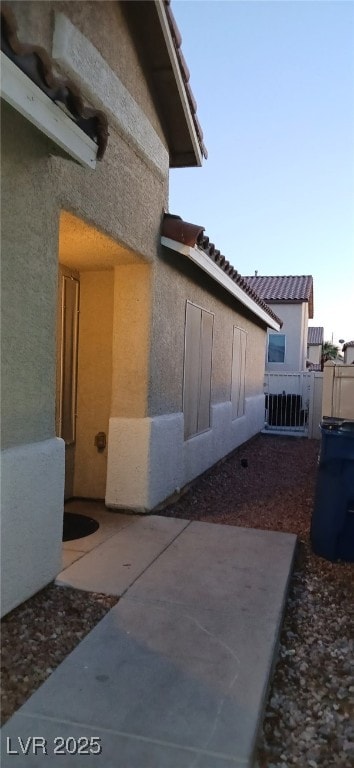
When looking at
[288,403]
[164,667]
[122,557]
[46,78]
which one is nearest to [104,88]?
[46,78]

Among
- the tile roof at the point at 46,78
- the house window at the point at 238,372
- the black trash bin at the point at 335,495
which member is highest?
the tile roof at the point at 46,78

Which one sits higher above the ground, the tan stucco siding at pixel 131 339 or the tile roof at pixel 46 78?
the tile roof at pixel 46 78

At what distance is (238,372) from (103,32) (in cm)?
791

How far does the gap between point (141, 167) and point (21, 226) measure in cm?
256

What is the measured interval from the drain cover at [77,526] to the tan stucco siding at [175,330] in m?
1.34

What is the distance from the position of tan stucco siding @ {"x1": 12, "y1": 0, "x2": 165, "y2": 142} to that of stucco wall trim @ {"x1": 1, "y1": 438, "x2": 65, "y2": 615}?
8.84 ft

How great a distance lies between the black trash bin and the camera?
4816 millimetres

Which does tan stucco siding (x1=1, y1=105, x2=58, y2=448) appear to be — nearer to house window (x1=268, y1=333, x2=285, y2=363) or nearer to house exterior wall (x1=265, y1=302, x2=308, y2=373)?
house exterior wall (x1=265, y1=302, x2=308, y2=373)

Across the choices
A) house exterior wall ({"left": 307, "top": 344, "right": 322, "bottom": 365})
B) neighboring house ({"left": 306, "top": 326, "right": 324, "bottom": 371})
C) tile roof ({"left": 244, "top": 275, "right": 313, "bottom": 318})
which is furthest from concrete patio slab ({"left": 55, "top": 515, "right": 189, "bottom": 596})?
house exterior wall ({"left": 307, "top": 344, "right": 322, "bottom": 365})

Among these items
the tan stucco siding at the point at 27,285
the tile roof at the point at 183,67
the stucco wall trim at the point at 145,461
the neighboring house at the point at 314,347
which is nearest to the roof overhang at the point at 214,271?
the tile roof at the point at 183,67

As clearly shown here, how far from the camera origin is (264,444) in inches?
551

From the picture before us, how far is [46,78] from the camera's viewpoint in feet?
9.91

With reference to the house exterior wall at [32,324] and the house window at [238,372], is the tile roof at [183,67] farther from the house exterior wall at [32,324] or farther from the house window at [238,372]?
the house window at [238,372]

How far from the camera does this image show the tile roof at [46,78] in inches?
106
